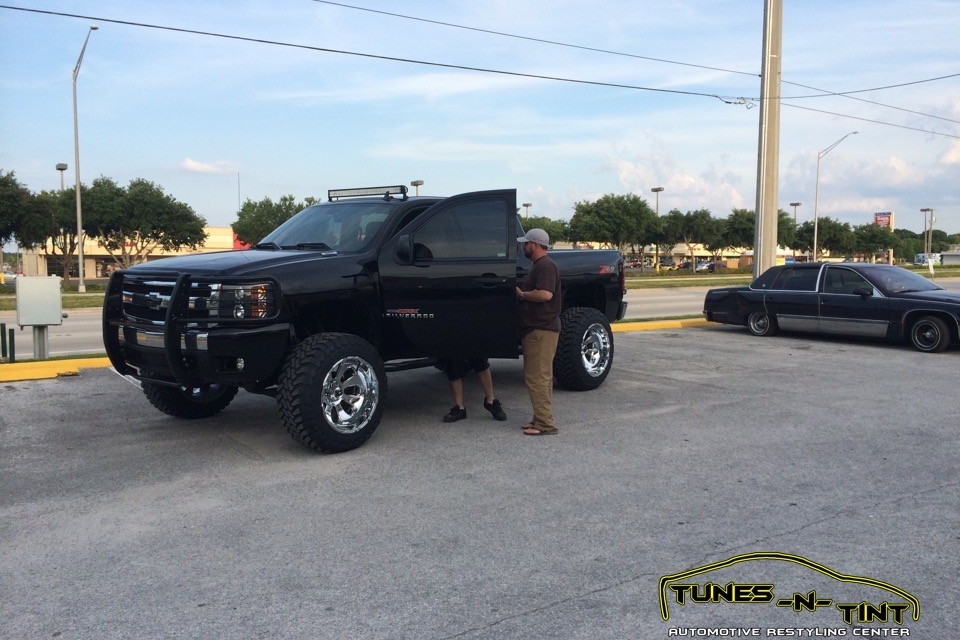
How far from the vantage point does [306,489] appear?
5.45m

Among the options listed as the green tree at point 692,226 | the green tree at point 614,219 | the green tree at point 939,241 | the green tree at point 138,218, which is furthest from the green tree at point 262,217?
the green tree at point 939,241

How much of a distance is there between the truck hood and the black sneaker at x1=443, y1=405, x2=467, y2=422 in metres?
1.71

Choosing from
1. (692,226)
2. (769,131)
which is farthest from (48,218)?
(692,226)

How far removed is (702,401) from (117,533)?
229 inches

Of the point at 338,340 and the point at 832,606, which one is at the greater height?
the point at 338,340

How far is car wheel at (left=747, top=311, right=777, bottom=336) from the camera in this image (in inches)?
570

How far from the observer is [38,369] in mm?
9750

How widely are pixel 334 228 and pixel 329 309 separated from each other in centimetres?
117

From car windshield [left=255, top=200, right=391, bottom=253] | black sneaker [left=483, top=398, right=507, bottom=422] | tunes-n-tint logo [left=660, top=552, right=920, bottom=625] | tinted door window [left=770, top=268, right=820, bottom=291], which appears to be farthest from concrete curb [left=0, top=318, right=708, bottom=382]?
tinted door window [left=770, top=268, right=820, bottom=291]

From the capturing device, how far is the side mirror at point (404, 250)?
6.75m

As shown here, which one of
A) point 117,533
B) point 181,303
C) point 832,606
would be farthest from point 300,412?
point 832,606

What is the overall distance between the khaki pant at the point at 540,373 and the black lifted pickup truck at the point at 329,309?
0.26 m

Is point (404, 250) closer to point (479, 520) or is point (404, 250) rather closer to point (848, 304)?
point (479, 520)

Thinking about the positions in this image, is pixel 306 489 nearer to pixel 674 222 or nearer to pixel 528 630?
pixel 528 630
